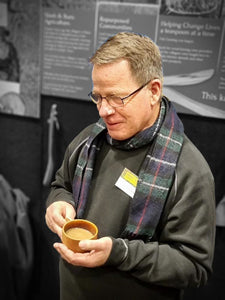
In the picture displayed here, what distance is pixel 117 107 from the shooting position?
1.08m

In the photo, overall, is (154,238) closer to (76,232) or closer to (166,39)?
(76,232)

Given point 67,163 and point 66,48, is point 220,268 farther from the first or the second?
point 66,48

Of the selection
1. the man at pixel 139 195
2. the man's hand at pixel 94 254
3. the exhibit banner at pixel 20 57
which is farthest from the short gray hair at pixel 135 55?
the exhibit banner at pixel 20 57

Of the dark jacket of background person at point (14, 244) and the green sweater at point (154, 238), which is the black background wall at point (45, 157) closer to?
the dark jacket of background person at point (14, 244)

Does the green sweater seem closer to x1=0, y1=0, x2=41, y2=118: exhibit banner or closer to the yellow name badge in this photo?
the yellow name badge

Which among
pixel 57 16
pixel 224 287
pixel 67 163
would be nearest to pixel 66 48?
pixel 57 16

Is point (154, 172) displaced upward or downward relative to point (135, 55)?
downward

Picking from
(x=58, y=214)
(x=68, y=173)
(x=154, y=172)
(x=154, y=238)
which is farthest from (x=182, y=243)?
(x=68, y=173)

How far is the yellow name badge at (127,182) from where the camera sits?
1152mm

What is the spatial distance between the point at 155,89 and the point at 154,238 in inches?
20.8

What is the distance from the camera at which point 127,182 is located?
1.16 m

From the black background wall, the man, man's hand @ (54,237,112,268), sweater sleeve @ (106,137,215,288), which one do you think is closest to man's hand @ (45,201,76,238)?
the man

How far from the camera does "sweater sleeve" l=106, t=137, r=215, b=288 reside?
1.05m

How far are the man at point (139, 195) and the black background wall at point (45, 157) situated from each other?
751 millimetres
